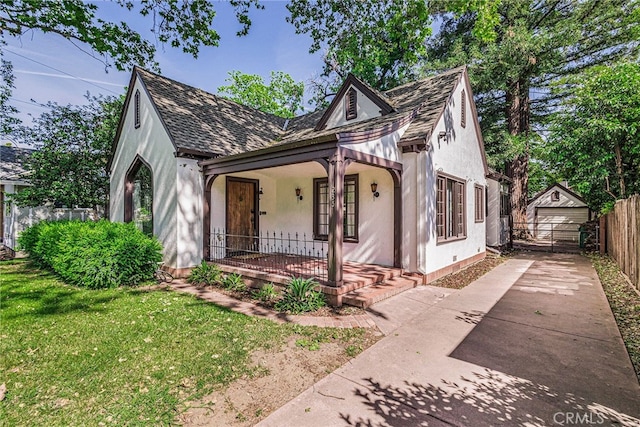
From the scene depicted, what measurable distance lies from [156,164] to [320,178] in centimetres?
503

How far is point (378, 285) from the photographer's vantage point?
21.9 ft

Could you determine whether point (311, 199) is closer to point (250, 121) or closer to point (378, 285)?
point (378, 285)

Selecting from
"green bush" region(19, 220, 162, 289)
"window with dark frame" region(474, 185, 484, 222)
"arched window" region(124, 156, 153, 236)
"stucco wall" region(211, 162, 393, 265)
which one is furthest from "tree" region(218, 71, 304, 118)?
"green bush" region(19, 220, 162, 289)

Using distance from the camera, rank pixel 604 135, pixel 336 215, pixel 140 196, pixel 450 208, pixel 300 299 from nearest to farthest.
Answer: pixel 300 299, pixel 336 215, pixel 450 208, pixel 140 196, pixel 604 135

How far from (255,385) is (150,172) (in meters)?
8.51

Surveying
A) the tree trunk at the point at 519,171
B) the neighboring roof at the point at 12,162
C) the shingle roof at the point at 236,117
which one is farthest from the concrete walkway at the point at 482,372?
the neighboring roof at the point at 12,162

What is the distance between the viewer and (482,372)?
3568mm

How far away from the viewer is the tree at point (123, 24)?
28.5 feet

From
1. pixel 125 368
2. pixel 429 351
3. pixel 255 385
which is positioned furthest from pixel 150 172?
pixel 429 351

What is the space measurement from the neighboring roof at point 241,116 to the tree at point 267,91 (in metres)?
19.3

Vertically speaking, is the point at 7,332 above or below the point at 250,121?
below

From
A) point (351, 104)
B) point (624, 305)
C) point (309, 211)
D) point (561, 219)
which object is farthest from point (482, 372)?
point (561, 219)

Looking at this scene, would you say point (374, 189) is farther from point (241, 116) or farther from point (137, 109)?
point (137, 109)

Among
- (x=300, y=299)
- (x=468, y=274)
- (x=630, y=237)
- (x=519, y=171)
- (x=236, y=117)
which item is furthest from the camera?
(x=519, y=171)
